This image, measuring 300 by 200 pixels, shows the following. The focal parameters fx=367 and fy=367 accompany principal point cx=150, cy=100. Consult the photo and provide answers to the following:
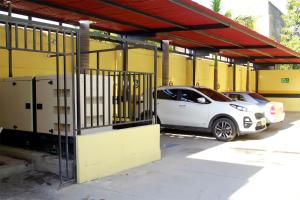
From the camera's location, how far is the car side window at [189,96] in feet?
36.4

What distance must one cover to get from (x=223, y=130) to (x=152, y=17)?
381 cm

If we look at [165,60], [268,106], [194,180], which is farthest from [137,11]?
[268,106]

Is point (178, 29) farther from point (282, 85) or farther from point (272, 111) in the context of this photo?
point (282, 85)

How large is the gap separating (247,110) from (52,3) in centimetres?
593

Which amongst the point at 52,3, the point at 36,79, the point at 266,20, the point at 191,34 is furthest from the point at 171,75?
the point at 266,20

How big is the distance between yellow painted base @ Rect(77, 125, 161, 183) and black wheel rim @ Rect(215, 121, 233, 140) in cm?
340

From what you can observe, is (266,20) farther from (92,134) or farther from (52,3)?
(92,134)

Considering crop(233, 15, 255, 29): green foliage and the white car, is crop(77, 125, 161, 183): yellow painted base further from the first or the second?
crop(233, 15, 255, 29): green foliage

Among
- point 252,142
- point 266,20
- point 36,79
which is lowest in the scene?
point 252,142

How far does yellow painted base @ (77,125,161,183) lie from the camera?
5.97 metres

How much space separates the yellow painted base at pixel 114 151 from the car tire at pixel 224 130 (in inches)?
133

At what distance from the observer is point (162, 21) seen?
10.8 meters

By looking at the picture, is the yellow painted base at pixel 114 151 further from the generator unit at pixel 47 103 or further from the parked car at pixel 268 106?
the parked car at pixel 268 106

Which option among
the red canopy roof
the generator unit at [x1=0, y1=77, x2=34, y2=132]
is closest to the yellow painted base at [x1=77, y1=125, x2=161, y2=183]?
the generator unit at [x1=0, y1=77, x2=34, y2=132]
